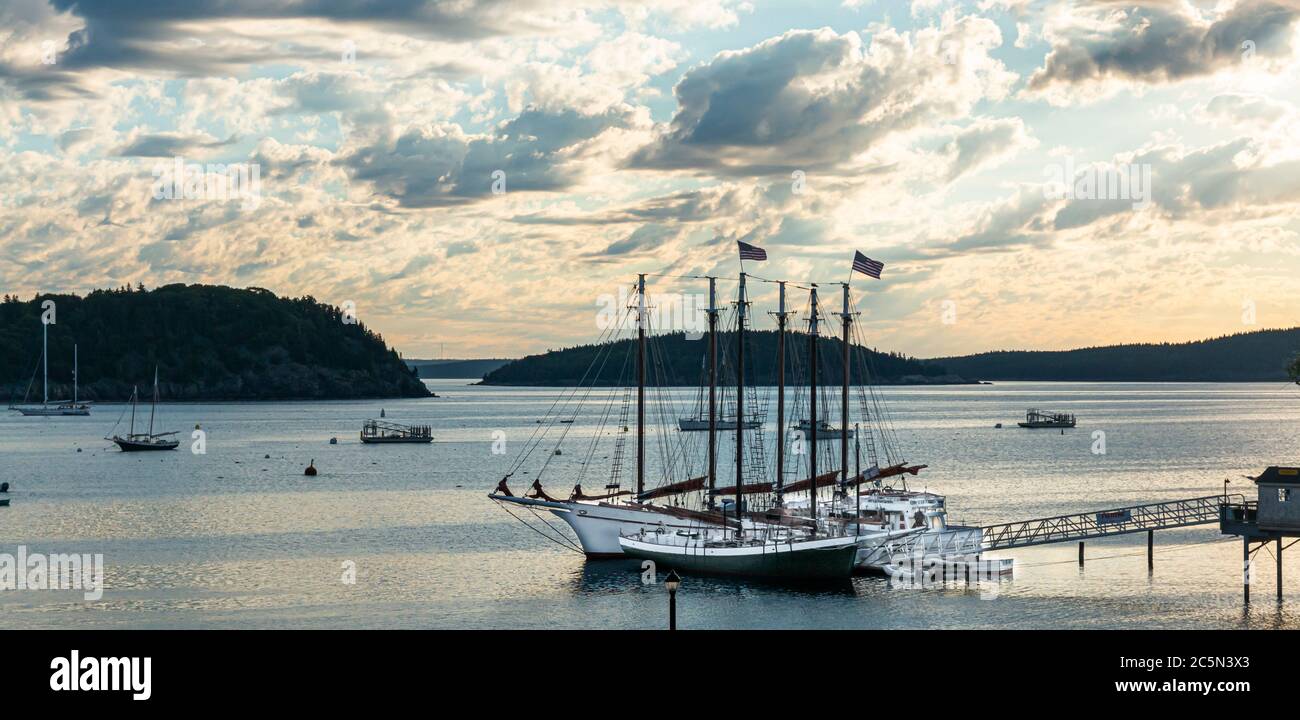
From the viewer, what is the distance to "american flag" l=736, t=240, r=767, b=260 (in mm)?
66312

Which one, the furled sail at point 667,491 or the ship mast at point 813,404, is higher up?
the ship mast at point 813,404

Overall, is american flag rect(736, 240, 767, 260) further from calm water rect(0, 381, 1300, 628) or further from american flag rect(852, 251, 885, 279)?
calm water rect(0, 381, 1300, 628)

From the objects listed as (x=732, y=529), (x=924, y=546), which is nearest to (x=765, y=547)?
(x=732, y=529)

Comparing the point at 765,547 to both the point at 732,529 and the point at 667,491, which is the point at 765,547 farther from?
the point at 667,491

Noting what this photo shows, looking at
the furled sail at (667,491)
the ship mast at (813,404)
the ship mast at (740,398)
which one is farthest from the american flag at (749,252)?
the furled sail at (667,491)

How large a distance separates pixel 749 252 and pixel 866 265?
7.41 meters

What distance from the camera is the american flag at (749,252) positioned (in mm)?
66312

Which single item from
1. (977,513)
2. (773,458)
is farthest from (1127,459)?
(977,513)

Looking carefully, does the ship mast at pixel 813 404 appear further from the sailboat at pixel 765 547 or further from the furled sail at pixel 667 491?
the furled sail at pixel 667 491

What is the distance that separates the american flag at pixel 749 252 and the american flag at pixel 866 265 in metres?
5.85

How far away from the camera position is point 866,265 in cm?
6938

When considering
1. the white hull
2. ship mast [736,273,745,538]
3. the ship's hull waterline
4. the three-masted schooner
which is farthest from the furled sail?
the white hull
